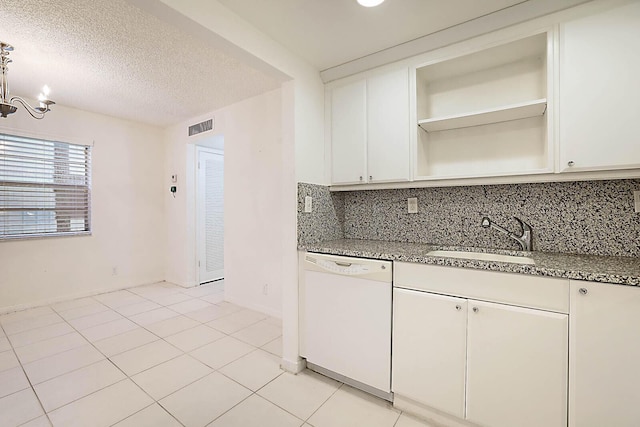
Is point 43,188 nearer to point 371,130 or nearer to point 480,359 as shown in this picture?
point 371,130

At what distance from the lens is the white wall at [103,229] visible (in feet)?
10.9

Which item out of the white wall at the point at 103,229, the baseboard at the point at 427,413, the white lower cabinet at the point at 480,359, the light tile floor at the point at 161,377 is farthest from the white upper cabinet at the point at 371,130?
the white wall at the point at 103,229

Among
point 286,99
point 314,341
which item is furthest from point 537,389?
point 286,99

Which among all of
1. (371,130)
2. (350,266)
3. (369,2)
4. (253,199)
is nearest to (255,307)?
(253,199)

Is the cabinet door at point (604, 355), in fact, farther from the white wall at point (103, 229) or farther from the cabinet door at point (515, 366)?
the white wall at point (103, 229)

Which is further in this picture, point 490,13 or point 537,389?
point 490,13

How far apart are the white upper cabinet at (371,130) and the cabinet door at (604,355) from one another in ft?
3.85

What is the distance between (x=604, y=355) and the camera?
1.18 metres

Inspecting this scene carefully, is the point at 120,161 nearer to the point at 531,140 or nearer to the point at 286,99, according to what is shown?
the point at 286,99

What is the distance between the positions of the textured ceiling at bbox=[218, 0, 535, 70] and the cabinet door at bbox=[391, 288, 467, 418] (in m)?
1.66

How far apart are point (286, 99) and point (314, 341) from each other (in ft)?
5.94

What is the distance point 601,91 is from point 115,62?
3491 mm

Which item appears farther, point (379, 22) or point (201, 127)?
point (201, 127)

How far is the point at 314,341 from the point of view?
1998mm
